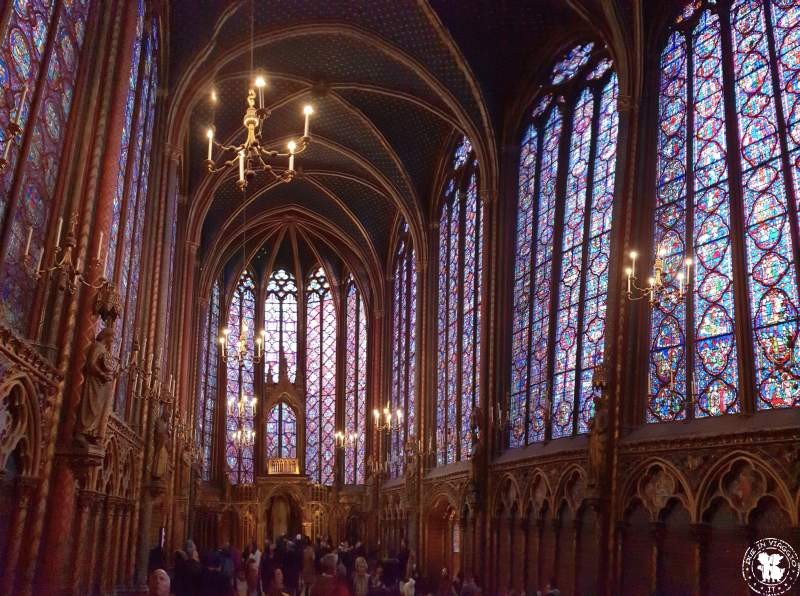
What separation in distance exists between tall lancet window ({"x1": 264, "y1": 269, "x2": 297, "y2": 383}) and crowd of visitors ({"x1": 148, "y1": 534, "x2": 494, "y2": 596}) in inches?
492

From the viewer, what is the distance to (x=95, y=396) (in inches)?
431

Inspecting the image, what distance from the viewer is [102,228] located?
11.3 meters

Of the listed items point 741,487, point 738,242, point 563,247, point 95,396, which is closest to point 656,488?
point 741,487

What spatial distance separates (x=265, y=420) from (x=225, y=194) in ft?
36.7

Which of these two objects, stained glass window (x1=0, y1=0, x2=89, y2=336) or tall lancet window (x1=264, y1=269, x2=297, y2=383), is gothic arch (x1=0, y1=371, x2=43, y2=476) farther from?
tall lancet window (x1=264, y1=269, x2=297, y2=383)

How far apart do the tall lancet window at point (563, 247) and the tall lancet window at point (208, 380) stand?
57.7 feet

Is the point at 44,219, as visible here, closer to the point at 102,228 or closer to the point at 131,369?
the point at 102,228

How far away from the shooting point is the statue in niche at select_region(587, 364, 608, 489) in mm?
15188

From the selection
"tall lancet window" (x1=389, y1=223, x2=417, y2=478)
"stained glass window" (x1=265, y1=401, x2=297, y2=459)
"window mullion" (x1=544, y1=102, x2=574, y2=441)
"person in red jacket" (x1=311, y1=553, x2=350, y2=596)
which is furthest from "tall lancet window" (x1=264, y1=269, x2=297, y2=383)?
"person in red jacket" (x1=311, y1=553, x2=350, y2=596)

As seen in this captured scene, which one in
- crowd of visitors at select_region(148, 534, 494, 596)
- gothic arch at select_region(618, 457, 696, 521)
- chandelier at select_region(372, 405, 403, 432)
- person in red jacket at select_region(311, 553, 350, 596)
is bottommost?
crowd of visitors at select_region(148, 534, 494, 596)

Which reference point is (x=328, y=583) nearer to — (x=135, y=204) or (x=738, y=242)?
(x=738, y=242)

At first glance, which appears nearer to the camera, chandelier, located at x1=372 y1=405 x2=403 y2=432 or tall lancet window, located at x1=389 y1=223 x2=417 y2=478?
tall lancet window, located at x1=389 y1=223 x2=417 y2=478

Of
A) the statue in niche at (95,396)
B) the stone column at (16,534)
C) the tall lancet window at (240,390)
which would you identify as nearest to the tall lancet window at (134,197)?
the statue in niche at (95,396)

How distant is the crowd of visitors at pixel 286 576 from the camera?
7.93 m
